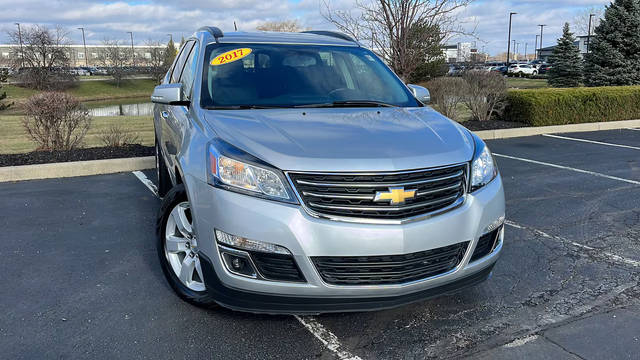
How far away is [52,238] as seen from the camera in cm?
486

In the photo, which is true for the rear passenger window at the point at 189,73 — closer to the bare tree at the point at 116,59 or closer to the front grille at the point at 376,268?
the front grille at the point at 376,268

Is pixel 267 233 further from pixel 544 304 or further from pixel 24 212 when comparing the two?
pixel 24 212

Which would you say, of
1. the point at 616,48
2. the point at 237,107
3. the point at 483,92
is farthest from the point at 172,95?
the point at 616,48

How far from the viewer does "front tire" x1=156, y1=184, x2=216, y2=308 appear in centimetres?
330

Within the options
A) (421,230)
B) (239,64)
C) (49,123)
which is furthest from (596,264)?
(49,123)

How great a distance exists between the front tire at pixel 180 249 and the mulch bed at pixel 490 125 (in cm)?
943

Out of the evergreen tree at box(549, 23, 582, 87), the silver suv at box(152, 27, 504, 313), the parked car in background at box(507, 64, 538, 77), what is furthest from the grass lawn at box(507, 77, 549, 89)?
the silver suv at box(152, 27, 504, 313)

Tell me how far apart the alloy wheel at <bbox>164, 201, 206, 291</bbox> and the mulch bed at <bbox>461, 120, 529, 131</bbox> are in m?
9.42

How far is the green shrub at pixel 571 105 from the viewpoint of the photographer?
12.7 metres

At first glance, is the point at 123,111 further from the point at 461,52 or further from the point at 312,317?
the point at 461,52

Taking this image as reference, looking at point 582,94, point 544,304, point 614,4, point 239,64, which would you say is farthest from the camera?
point 614,4

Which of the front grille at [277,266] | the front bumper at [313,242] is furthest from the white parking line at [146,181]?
the front grille at [277,266]

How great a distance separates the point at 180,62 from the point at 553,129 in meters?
10.1

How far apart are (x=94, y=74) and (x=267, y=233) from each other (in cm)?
7931
